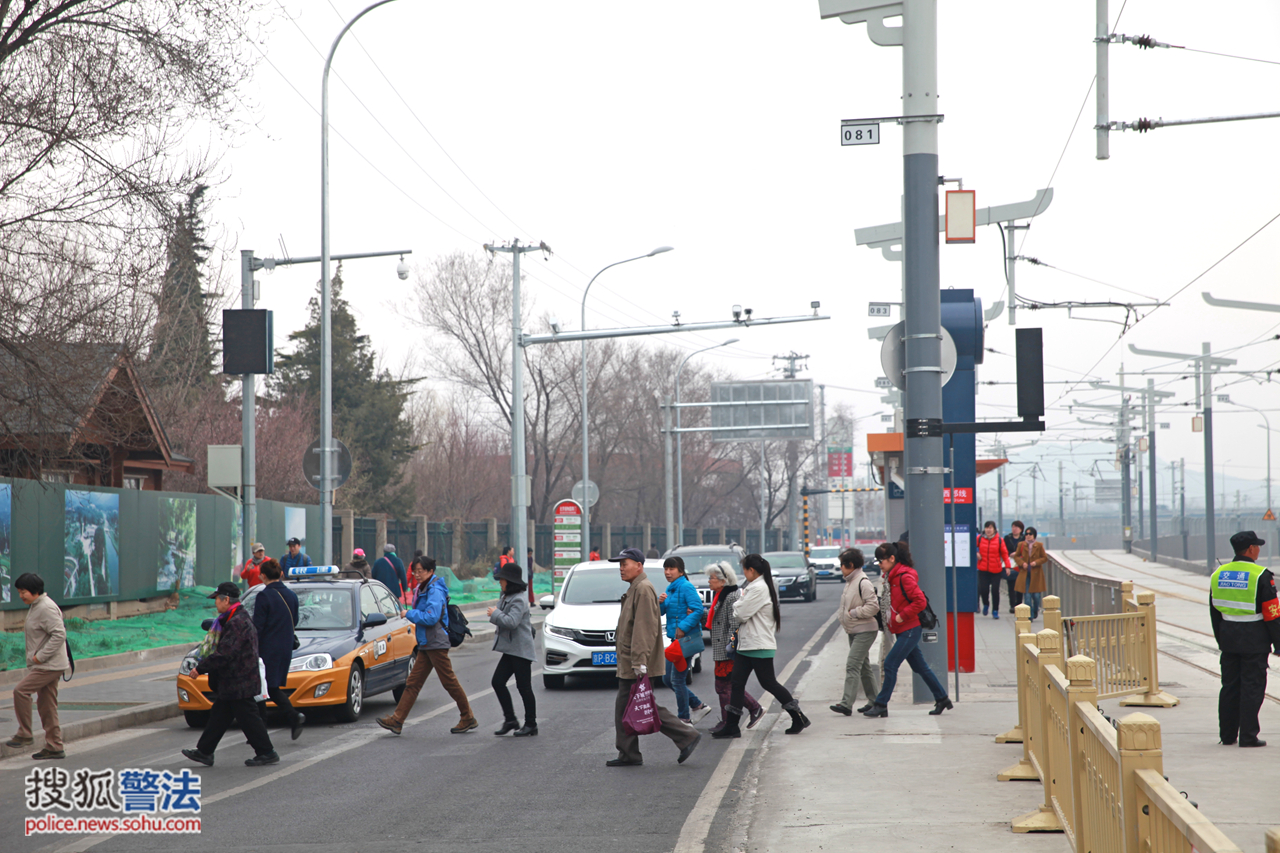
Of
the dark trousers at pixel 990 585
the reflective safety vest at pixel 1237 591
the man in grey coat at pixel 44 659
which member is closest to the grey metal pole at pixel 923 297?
the reflective safety vest at pixel 1237 591

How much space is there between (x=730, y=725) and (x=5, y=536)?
46.3ft

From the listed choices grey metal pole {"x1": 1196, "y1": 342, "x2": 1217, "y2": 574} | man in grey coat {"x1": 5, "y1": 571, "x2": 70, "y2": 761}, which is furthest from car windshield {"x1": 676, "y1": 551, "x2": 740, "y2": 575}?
grey metal pole {"x1": 1196, "y1": 342, "x2": 1217, "y2": 574}

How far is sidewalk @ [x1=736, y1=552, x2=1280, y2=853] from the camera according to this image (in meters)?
7.20

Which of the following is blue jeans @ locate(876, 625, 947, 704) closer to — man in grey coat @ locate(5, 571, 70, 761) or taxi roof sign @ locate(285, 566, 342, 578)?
taxi roof sign @ locate(285, 566, 342, 578)

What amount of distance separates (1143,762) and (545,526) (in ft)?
194

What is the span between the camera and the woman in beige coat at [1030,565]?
24.5 m

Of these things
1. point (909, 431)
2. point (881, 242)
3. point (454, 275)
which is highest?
point (454, 275)

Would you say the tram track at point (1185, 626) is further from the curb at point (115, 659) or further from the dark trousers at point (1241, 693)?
the curb at point (115, 659)

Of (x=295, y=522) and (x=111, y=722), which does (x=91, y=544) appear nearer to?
(x=295, y=522)

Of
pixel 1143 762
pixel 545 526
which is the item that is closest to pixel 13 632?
pixel 1143 762

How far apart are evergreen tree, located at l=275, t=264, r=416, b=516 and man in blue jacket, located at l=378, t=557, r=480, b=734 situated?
131 feet

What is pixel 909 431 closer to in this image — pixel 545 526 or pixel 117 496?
pixel 117 496

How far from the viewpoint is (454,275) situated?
177 feet

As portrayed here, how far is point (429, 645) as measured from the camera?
12.1 m
